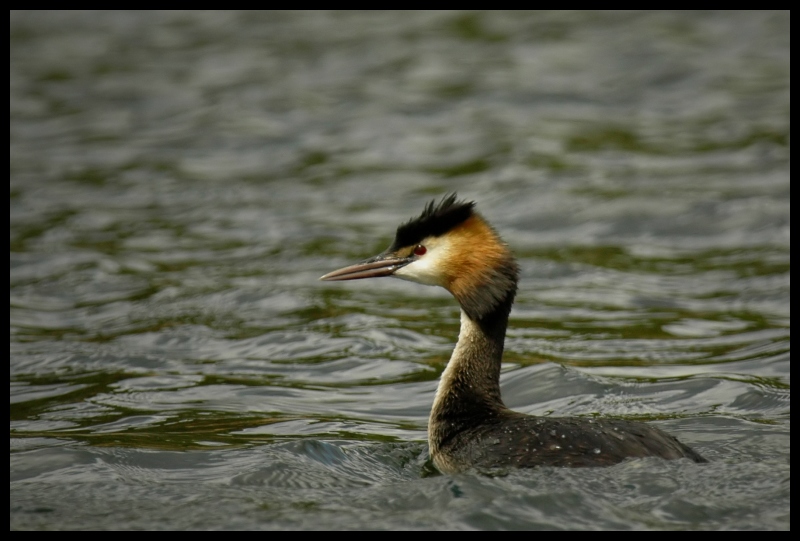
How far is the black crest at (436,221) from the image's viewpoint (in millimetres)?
6504

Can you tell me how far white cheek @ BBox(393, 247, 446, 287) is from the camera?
6555mm

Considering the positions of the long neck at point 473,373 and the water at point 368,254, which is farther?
the long neck at point 473,373

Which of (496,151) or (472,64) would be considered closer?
(496,151)

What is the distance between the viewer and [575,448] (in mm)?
5664

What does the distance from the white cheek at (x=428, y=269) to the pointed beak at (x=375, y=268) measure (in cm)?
4

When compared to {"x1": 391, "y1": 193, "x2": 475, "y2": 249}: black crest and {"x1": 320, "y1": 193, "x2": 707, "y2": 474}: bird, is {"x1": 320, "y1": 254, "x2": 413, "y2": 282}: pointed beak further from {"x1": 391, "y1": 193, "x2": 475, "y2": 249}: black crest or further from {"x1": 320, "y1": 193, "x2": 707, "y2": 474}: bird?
{"x1": 391, "y1": 193, "x2": 475, "y2": 249}: black crest

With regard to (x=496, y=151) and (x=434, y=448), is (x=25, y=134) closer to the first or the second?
(x=496, y=151)

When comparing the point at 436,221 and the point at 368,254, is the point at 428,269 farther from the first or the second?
the point at 368,254

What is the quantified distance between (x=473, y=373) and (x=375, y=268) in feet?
2.55

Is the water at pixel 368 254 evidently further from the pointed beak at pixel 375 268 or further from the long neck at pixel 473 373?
the pointed beak at pixel 375 268

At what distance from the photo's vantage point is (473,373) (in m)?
6.58

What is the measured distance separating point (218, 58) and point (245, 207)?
552 cm

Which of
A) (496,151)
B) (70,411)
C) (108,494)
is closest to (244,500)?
(108,494)

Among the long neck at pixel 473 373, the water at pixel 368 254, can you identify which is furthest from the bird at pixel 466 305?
the water at pixel 368 254
